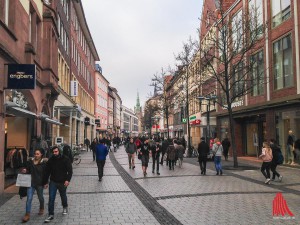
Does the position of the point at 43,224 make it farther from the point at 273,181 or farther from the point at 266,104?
the point at 266,104

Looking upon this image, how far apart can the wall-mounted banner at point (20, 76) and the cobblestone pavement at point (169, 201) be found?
345 centimetres

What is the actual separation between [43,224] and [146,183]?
6844mm

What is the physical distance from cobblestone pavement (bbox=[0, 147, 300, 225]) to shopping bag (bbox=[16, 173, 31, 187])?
755mm

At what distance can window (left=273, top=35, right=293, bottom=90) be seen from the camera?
20.7 m

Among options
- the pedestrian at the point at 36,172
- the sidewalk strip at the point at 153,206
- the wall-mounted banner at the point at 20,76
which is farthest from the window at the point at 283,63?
the pedestrian at the point at 36,172

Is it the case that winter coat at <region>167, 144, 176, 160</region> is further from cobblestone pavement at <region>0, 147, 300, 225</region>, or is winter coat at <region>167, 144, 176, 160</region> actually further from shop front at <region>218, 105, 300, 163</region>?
shop front at <region>218, 105, 300, 163</region>

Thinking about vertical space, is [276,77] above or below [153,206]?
above

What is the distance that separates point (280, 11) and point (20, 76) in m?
15.9

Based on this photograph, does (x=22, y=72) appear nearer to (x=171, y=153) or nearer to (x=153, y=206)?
(x=153, y=206)

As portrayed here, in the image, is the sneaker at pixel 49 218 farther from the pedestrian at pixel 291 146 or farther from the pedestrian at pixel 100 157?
the pedestrian at pixel 291 146

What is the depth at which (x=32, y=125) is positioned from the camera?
58.5ft

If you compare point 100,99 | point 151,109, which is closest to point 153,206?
point 151,109

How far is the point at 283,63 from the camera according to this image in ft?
70.4

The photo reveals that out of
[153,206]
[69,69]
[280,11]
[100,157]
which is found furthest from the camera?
[69,69]
